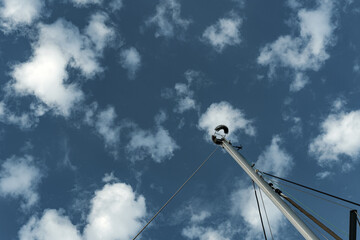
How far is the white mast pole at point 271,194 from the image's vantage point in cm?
848

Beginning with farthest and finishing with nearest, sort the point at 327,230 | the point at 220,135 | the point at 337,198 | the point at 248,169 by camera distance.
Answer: the point at 220,135
the point at 337,198
the point at 248,169
the point at 327,230

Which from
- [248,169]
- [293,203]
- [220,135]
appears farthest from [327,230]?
[220,135]

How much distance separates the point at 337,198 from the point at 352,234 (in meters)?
5.07

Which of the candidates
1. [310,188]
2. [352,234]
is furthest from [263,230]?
[352,234]

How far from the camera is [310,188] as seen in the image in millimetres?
14523

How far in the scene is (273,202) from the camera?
10258mm

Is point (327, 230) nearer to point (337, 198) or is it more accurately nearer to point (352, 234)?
point (352, 234)

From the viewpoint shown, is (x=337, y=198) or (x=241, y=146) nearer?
(x=337, y=198)

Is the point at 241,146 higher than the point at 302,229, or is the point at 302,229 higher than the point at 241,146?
the point at 241,146

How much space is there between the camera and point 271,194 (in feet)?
34.3

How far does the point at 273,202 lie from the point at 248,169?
205 centimetres

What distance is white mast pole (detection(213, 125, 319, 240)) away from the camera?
8.48 meters

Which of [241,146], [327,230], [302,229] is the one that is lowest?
[302,229]

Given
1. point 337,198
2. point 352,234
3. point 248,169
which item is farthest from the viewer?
point 337,198
